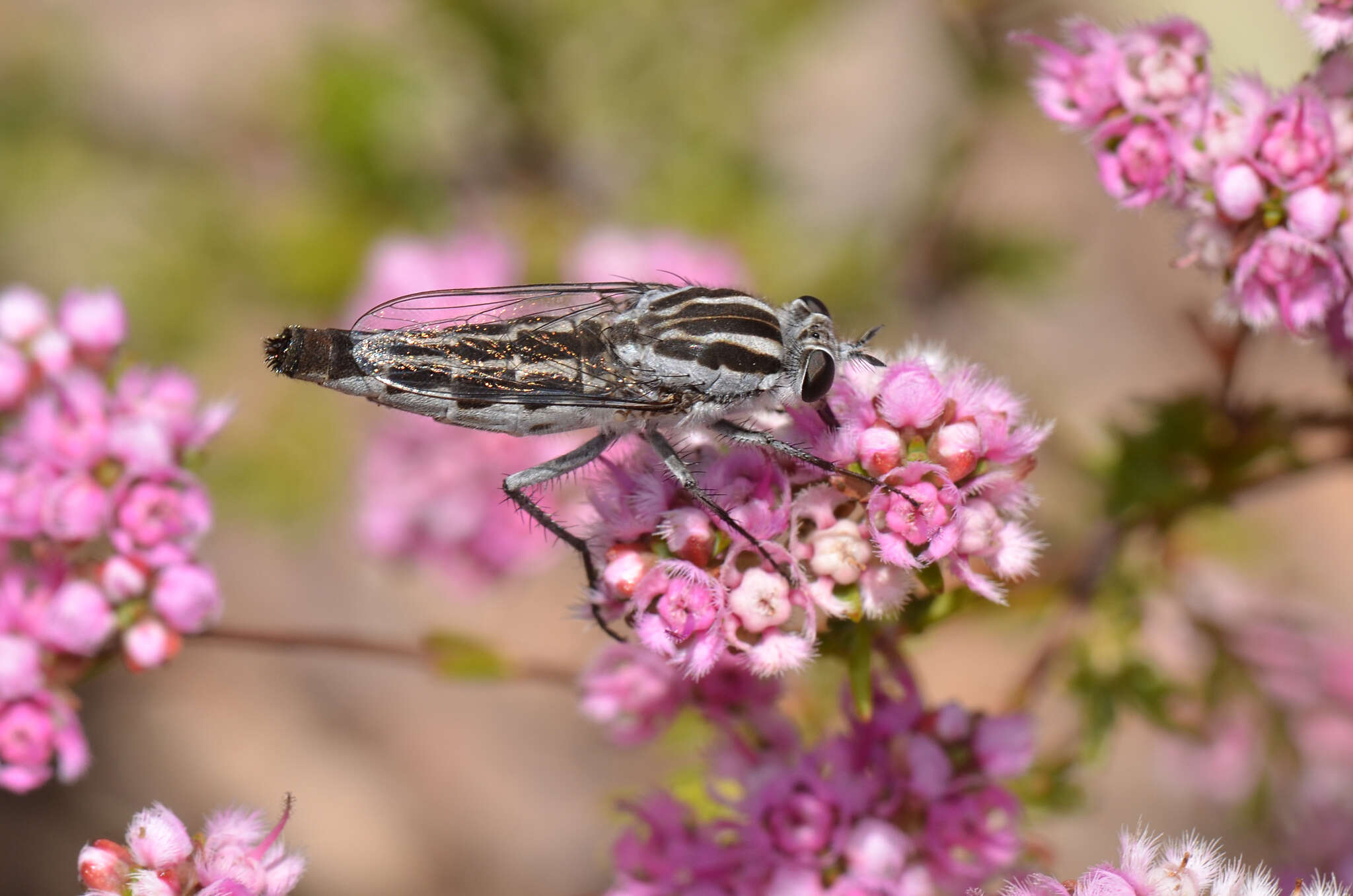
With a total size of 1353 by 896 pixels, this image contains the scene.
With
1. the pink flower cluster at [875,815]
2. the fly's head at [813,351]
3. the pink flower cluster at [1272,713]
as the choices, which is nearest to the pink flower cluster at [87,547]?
the pink flower cluster at [875,815]

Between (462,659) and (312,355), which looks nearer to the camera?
(312,355)

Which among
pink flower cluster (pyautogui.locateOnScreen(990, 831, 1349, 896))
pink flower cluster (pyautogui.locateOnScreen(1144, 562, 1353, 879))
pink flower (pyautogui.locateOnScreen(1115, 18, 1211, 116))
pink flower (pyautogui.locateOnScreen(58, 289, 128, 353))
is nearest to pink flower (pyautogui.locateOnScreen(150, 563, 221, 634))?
pink flower (pyautogui.locateOnScreen(58, 289, 128, 353))

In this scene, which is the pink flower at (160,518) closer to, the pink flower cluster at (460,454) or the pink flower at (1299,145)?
the pink flower cluster at (460,454)

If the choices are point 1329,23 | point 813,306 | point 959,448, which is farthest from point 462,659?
point 1329,23

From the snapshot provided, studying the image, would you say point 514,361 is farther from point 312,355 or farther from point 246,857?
point 246,857

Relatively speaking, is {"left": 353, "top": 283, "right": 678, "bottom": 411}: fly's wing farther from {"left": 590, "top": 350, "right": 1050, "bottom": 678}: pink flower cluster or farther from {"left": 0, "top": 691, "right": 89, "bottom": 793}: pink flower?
{"left": 0, "top": 691, "right": 89, "bottom": 793}: pink flower

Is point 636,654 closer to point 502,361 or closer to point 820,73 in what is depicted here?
point 502,361
